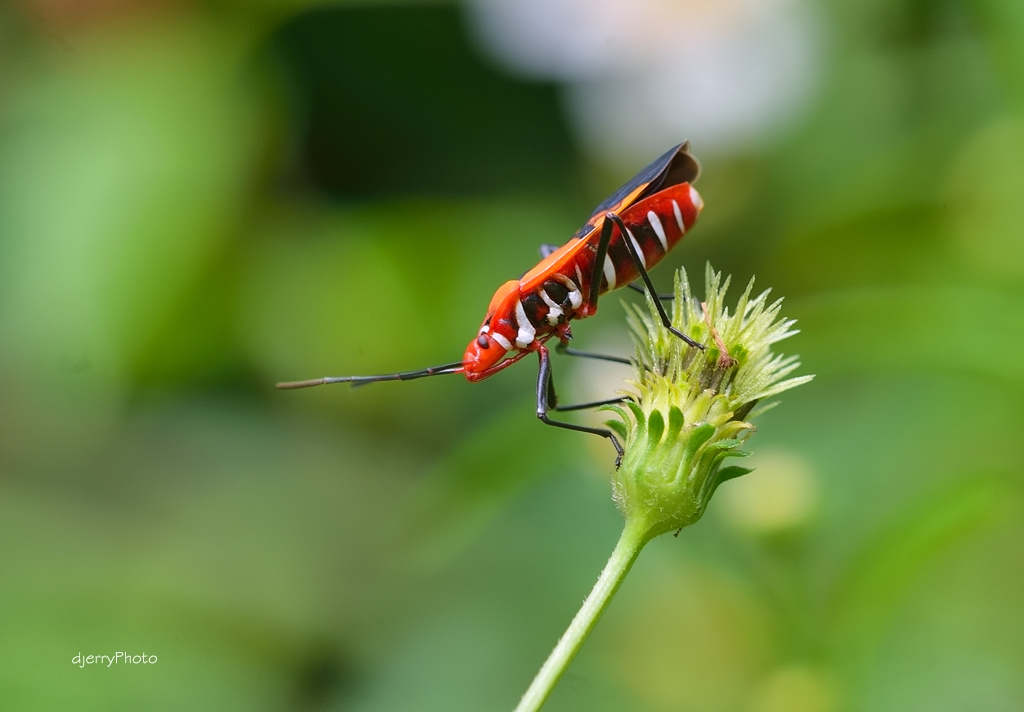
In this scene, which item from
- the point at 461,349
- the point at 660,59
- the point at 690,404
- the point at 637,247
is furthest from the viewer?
the point at 660,59

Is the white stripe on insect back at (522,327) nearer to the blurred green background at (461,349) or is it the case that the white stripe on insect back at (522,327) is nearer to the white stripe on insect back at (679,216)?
the white stripe on insect back at (679,216)

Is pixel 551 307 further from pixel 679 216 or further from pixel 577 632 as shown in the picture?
pixel 577 632

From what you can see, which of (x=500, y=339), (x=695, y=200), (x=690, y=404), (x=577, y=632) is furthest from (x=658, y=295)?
(x=577, y=632)

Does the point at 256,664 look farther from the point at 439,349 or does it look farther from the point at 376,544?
the point at 439,349

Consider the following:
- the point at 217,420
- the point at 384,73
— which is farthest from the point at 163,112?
the point at 217,420

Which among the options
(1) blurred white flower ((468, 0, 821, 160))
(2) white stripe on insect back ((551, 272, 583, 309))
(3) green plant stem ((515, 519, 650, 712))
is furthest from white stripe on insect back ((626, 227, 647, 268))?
(1) blurred white flower ((468, 0, 821, 160))
